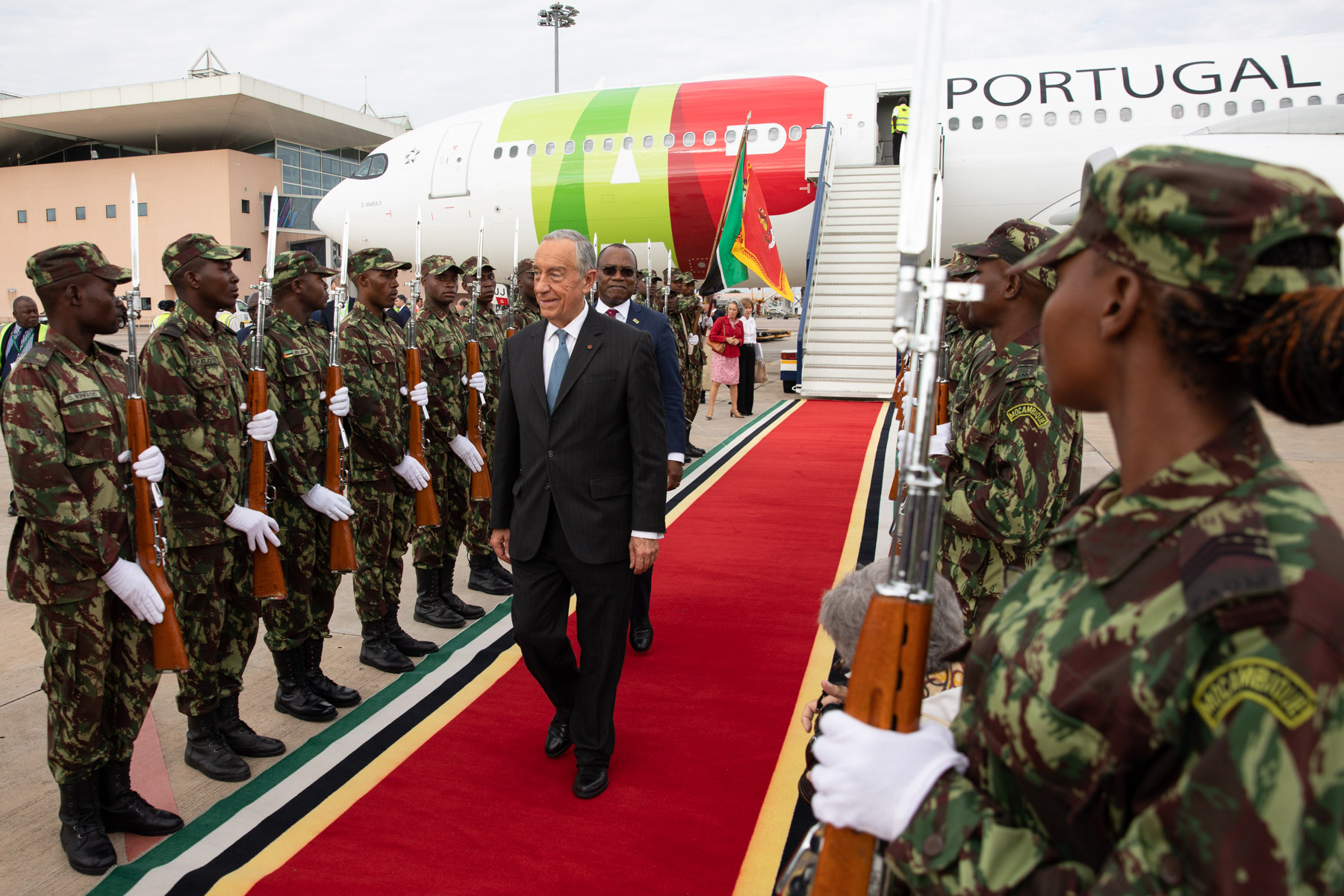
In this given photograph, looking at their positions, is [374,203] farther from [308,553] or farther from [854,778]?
[854,778]

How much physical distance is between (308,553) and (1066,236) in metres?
3.57

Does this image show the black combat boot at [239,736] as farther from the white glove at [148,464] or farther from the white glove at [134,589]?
the white glove at [148,464]

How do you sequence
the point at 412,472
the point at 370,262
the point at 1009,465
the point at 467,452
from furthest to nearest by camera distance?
the point at 467,452 < the point at 370,262 < the point at 412,472 < the point at 1009,465

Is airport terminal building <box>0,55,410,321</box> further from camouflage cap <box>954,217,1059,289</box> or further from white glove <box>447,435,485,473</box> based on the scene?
camouflage cap <box>954,217,1059,289</box>

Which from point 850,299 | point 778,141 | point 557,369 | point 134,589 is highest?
point 778,141

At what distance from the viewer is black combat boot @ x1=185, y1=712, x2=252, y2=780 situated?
3.27m

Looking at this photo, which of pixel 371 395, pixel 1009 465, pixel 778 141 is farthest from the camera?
pixel 778 141

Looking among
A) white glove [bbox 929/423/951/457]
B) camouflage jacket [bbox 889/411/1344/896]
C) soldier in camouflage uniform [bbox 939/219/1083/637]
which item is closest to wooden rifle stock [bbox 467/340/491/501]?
white glove [bbox 929/423/951/457]

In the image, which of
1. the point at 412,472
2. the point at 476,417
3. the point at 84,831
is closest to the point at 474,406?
the point at 476,417

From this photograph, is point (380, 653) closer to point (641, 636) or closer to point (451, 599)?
point (451, 599)

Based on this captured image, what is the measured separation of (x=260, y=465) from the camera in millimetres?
3543

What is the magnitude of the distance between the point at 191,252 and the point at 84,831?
204 centimetres

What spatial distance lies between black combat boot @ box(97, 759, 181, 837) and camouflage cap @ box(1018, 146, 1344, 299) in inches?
128

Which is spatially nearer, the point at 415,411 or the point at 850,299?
the point at 415,411
